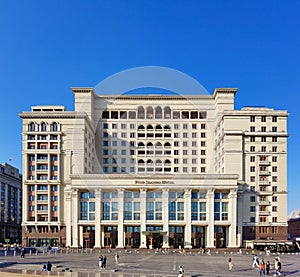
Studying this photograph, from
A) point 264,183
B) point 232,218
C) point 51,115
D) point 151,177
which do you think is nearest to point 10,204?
point 51,115

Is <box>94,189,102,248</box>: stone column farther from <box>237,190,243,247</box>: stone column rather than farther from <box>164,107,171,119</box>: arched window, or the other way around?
<box>164,107,171,119</box>: arched window

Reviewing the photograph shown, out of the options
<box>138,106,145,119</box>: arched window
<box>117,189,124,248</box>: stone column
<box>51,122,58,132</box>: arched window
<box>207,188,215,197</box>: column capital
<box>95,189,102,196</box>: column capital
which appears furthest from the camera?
<box>138,106,145,119</box>: arched window

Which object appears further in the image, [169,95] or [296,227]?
[296,227]

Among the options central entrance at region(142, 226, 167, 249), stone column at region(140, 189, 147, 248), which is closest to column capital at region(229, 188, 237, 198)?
central entrance at region(142, 226, 167, 249)

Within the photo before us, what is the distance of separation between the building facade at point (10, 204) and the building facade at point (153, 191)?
170ft

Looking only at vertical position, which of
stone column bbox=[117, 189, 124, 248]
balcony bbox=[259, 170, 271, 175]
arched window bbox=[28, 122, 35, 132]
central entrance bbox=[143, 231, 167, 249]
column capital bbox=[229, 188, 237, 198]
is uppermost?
arched window bbox=[28, 122, 35, 132]

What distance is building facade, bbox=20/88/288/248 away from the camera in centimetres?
9731

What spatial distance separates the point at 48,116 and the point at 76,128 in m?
8.40

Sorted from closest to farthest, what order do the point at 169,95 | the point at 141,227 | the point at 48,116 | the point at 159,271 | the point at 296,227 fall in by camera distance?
1. the point at 159,271
2. the point at 141,227
3. the point at 48,116
4. the point at 169,95
5. the point at 296,227

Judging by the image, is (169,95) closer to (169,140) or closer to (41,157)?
(169,140)

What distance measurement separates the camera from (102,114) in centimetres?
12238

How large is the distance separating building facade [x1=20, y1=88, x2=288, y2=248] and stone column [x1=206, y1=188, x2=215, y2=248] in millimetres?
250

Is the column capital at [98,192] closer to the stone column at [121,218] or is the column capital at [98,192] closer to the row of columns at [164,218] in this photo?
the row of columns at [164,218]

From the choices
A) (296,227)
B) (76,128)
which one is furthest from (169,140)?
(296,227)
